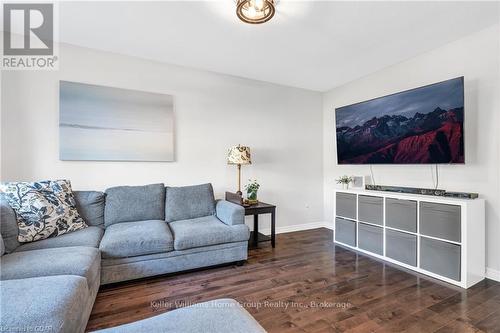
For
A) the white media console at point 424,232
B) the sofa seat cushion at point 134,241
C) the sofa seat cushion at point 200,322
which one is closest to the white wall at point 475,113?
the white media console at point 424,232

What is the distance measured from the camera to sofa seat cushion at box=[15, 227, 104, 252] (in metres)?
1.98

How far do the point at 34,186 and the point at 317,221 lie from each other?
156 inches

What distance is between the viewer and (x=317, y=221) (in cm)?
437

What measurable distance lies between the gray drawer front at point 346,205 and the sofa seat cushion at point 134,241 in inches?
91.0

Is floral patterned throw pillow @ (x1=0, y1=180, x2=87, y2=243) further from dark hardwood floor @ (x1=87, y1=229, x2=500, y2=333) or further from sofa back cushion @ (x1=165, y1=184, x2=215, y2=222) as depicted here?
sofa back cushion @ (x1=165, y1=184, x2=215, y2=222)

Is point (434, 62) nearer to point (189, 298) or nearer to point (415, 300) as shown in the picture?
point (415, 300)

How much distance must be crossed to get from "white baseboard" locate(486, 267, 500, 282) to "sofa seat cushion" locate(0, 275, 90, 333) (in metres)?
3.45

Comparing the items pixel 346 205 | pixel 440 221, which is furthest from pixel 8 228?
pixel 440 221

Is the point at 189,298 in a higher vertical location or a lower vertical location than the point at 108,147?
lower

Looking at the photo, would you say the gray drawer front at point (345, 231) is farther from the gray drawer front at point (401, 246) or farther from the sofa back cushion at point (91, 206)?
the sofa back cushion at point (91, 206)

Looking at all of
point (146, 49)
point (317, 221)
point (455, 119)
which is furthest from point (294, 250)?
point (146, 49)

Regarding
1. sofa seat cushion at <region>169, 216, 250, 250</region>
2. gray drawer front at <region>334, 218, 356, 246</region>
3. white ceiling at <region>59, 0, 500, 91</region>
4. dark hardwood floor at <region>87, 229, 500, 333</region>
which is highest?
white ceiling at <region>59, 0, 500, 91</region>

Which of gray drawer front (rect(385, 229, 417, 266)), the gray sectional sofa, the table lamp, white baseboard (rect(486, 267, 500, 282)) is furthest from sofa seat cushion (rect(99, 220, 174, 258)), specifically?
white baseboard (rect(486, 267, 500, 282))

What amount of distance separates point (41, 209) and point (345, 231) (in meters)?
3.44
